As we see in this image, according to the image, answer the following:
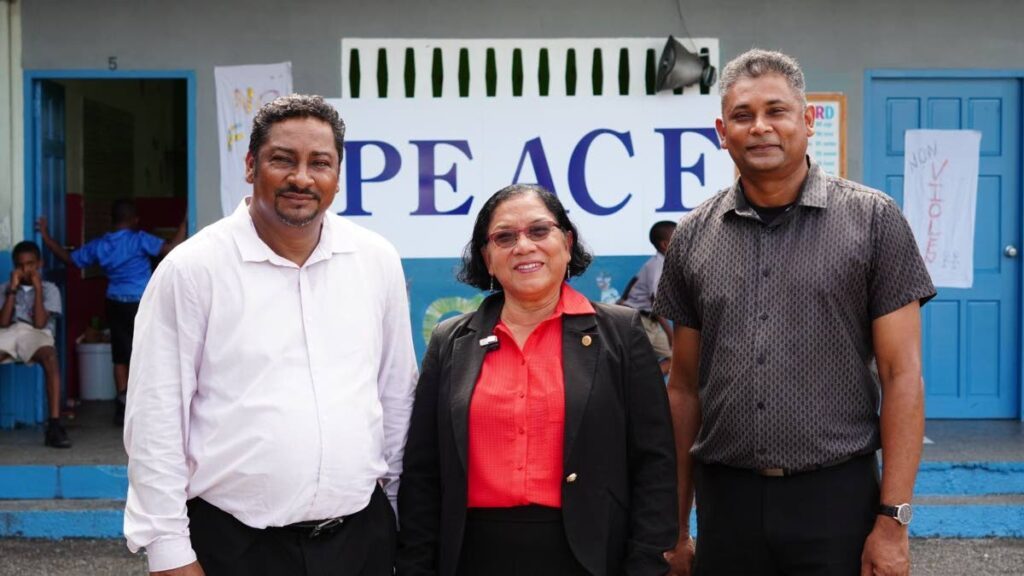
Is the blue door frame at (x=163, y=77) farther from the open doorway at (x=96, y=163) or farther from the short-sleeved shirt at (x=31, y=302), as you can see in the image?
the short-sleeved shirt at (x=31, y=302)

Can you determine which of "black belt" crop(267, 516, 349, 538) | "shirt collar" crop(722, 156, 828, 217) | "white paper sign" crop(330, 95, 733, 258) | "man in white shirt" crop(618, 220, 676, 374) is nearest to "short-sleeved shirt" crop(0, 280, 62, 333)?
"white paper sign" crop(330, 95, 733, 258)

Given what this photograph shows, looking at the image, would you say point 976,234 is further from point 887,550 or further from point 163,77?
point 887,550

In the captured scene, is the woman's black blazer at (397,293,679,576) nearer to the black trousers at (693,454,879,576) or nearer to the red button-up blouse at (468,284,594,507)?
the red button-up blouse at (468,284,594,507)

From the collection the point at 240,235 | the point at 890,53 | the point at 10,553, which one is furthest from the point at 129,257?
the point at 240,235

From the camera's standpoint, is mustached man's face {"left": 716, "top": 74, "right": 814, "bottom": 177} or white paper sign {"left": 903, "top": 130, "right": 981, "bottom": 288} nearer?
mustached man's face {"left": 716, "top": 74, "right": 814, "bottom": 177}

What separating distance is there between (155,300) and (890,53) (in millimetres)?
6276

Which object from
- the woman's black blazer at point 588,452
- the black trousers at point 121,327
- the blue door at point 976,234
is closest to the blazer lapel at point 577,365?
the woman's black blazer at point 588,452

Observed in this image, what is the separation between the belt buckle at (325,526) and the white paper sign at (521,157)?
4.95 m

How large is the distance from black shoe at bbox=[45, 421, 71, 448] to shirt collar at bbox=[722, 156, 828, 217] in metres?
5.54

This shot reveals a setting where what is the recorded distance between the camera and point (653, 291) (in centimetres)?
748

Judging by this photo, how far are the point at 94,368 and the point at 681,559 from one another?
281 inches

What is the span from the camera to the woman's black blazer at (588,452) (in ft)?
9.61

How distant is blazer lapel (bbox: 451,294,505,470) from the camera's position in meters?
2.97

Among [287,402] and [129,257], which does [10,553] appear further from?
[287,402]
